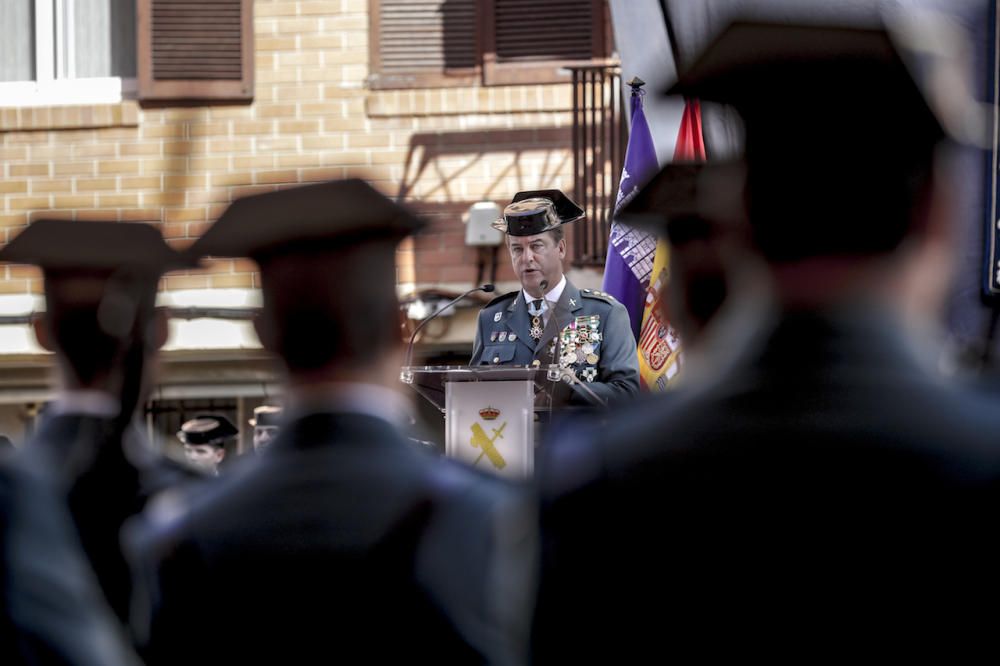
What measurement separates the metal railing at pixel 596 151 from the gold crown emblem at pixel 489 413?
4.14 m

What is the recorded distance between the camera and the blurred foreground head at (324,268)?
71.0 inches

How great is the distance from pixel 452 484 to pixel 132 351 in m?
0.72

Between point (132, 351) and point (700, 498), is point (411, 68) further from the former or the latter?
point (700, 498)

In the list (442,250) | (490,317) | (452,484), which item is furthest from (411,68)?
(452,484)

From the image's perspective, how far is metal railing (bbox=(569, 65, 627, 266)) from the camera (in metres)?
8.41

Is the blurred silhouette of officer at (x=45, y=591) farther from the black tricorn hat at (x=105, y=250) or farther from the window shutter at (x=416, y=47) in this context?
the window shutter at (x=416, y=47)

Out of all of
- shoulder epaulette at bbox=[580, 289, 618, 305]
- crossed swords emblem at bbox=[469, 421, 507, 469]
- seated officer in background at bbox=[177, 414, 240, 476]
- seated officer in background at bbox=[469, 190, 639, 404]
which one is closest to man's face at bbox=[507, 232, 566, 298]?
seated officer in background at bbox=[469, 190, 639, 404]

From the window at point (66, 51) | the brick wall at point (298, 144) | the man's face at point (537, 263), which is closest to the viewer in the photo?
the man's face at point (537, 263)

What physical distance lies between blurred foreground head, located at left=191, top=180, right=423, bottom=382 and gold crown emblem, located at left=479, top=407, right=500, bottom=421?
232cm

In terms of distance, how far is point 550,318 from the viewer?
16.2 ft

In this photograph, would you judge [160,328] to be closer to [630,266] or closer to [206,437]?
[630,266]

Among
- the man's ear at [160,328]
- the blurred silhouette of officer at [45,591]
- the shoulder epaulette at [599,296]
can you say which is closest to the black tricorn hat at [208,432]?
the shoulder epaulette at [599,296]

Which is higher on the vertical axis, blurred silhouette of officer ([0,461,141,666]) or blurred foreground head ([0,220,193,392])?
blurred foreground head ([0,220,193,392])

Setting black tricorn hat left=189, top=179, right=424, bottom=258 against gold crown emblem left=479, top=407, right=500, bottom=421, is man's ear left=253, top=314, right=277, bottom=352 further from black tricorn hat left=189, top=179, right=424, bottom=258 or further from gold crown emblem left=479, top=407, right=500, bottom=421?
gold crown emblem left=479, top=407, right=500, bottom=421
